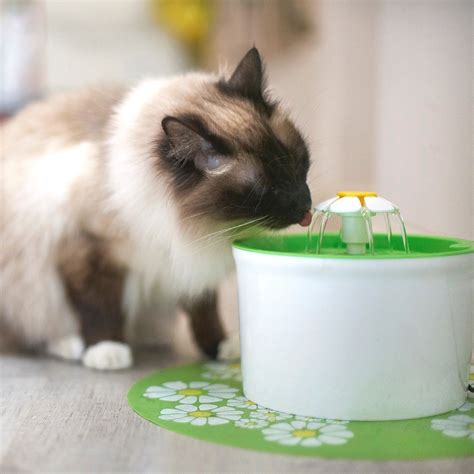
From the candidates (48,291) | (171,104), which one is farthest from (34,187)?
(171,104)

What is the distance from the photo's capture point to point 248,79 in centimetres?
117

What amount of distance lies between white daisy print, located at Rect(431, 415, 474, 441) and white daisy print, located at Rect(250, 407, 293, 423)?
20 cm

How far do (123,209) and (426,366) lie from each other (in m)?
0.56

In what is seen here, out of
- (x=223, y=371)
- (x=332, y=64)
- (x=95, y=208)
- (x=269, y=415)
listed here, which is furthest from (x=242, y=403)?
(x=332, y=64)

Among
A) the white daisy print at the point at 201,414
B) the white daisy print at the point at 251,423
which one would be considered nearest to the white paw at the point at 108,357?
the white daisy print at the point at 201,414

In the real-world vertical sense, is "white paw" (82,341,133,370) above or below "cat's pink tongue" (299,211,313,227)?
below

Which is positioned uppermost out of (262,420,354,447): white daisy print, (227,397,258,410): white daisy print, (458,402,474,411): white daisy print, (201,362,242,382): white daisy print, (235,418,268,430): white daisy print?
(262,420,354,447): white daisy print

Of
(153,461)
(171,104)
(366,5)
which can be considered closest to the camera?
(153,461)

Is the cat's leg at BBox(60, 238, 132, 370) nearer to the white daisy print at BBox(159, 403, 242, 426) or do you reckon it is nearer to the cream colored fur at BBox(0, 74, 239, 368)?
the cream colored fur at BBox(0, 74, 239, 368)

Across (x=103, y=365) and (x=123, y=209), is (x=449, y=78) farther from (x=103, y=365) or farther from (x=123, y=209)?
(x=103, y=365)

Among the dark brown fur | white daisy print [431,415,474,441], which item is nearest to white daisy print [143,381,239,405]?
the dark brown fur

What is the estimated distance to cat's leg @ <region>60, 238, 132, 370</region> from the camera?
1.25 m

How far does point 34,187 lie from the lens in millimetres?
1309

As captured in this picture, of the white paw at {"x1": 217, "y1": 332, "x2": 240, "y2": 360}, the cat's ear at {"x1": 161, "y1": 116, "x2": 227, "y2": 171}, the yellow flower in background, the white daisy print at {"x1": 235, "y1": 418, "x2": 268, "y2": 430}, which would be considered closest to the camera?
the white daisy print at {"x1": 235, "y1": 418, "x2": 268, "y2": 430}
